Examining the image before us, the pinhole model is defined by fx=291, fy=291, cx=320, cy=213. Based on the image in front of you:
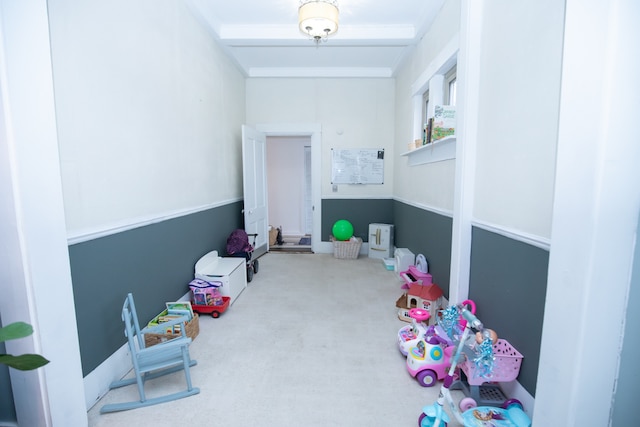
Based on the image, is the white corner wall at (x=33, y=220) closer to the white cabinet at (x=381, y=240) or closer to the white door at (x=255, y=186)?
the white door at (x=255, y=186)

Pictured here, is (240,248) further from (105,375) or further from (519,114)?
(519,114)

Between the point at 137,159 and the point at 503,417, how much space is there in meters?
2.57

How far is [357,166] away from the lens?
472cm

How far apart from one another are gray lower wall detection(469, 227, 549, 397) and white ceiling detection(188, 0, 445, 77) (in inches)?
92.9

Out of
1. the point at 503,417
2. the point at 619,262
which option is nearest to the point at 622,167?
the point at 619,262

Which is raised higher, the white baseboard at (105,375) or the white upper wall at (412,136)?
the white upper wall at (412,136)

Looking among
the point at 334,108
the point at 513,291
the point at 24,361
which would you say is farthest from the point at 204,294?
the point at 334,108


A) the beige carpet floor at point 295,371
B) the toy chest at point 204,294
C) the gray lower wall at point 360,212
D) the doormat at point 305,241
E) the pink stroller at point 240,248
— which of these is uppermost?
the gray lower wall at point 360,212

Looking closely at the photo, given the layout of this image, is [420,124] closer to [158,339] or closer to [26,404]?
[158,339]

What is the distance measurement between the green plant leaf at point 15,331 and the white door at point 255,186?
305 cm

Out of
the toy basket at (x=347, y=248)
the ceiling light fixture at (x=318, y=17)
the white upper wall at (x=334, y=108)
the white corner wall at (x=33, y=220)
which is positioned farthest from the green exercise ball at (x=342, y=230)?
the white corner wall at (x=33, y=220)

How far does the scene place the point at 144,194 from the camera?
2068 mm

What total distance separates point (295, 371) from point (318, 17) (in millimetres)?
2864

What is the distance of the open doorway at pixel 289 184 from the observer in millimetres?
6434
